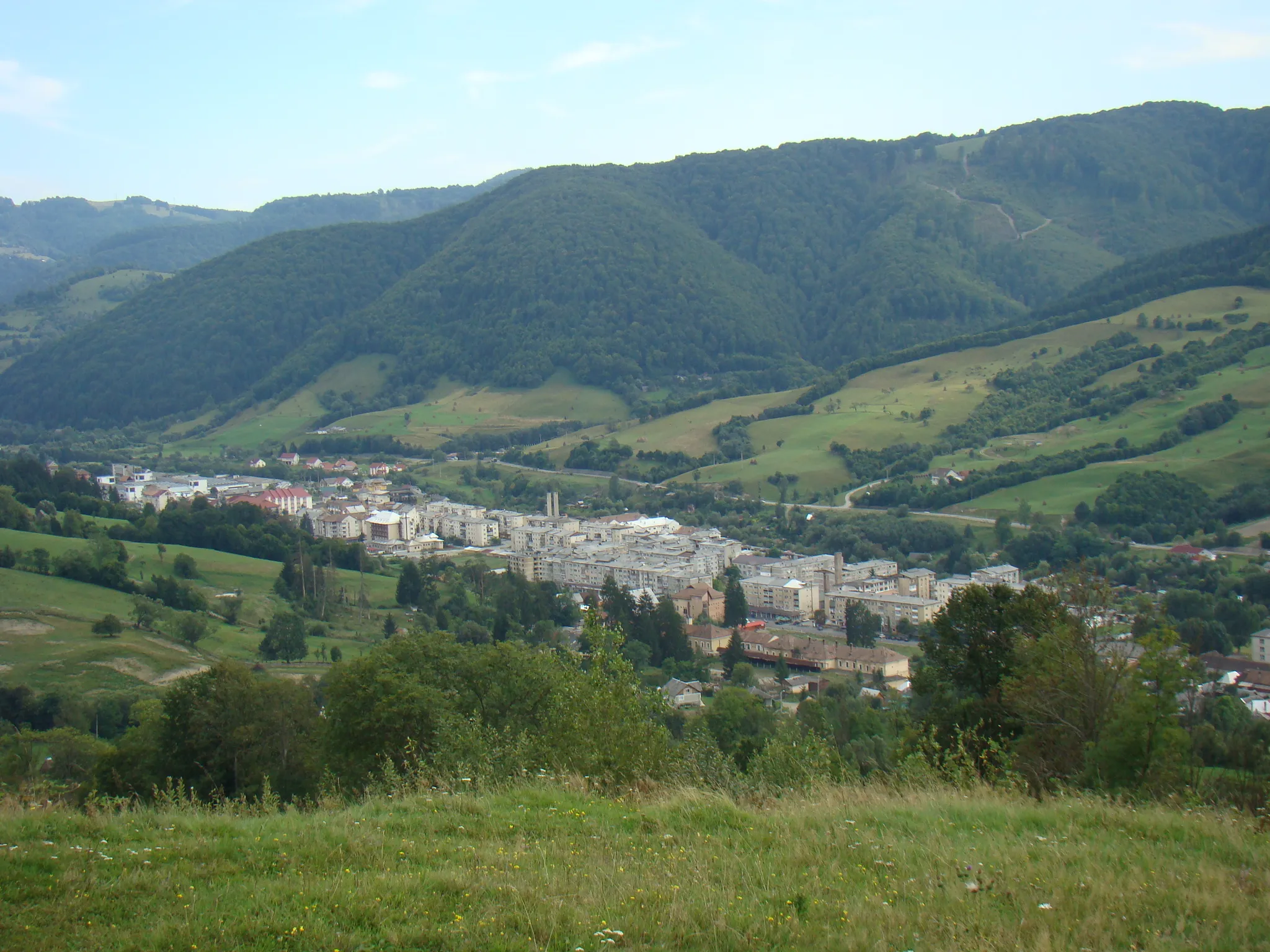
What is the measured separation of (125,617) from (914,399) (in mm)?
73310

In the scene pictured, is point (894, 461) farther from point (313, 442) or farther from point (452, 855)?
point (452, 855)

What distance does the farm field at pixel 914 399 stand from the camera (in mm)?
82250

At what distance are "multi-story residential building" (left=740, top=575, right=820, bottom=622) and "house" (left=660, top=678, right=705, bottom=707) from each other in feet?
49.9

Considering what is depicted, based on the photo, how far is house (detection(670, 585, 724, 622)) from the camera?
51.8 m

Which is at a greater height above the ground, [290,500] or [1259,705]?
[290,500]

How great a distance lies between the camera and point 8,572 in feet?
134

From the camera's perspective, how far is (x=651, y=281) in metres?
162

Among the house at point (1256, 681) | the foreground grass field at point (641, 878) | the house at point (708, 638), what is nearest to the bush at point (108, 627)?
the house at point (708, 638)

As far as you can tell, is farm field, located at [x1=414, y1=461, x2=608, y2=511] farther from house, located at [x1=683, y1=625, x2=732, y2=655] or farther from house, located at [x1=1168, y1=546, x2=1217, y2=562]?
house, located at [x1=1168, y1=546, x2=1217, y2=562]

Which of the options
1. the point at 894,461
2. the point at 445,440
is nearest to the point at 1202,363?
the point at 894,461

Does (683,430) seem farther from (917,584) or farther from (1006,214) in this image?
(1006,214)

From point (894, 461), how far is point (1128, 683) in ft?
225

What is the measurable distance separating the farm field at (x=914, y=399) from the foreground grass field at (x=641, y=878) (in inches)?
2723

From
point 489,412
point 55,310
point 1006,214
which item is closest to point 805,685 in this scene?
point 489,412
